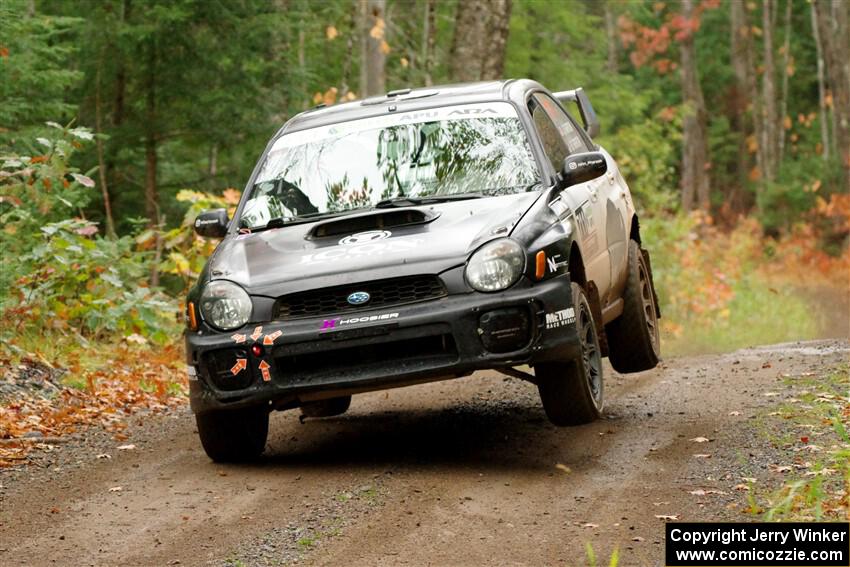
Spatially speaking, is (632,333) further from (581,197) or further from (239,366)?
(239,366)

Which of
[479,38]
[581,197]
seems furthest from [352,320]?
[479,38]

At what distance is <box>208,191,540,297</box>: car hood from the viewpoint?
653 cm

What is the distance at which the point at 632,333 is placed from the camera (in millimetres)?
8945

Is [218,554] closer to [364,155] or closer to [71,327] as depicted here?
[364,155]

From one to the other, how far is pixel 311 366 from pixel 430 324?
0.69 m

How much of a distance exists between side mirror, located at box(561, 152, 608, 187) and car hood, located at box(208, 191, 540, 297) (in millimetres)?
362

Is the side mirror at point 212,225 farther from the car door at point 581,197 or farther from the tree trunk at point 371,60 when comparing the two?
the tree trunk at point 371,60

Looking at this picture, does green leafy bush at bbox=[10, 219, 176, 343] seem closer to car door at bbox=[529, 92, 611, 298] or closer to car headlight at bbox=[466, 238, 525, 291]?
car door at bbox=[529, 92, 611, 298]

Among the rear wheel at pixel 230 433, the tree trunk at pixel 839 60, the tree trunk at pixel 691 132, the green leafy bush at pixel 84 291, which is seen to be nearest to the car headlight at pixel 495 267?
the rear wheel at pixel 230 433

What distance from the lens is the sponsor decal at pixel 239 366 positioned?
6621mm

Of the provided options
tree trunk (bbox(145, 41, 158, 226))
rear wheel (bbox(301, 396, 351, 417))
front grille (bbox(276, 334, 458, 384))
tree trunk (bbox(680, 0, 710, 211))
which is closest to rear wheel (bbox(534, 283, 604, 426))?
front grille (bbox(276, 334, 458, 384))

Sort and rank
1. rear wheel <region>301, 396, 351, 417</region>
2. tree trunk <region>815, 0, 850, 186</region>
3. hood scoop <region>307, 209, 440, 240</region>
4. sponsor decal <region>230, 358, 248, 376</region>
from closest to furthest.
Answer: sponsor decal <region>230, 358, 248, 376</region> → hood scoop <region>307, 209, 440, 240</region> → rear wheel <region>301, 396, 351, 417</region> → tree trunk <region>815, 0, 850, 186</region>

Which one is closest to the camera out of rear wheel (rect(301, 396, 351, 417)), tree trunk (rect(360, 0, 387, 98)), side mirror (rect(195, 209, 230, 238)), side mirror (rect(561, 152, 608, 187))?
side mirror (rect(561, 152, 608, 187))
